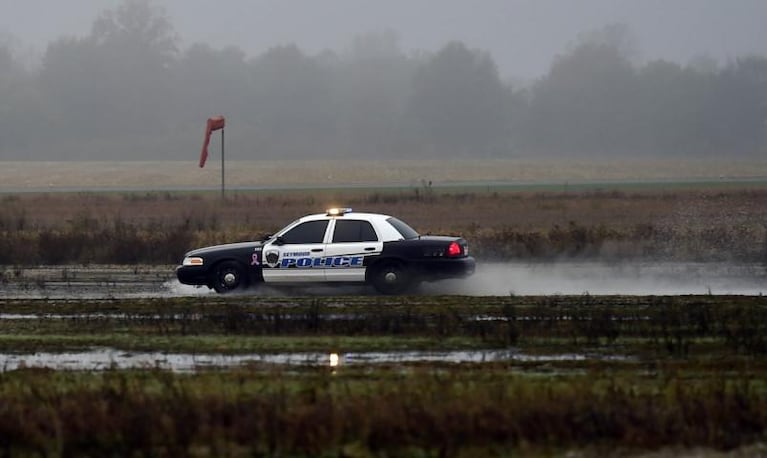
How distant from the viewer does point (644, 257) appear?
2822cm

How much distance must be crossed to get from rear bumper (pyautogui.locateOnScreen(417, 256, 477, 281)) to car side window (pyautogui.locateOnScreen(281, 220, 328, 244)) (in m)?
1.62

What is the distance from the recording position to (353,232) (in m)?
21.0

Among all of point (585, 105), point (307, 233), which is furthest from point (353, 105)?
point (307, 233)

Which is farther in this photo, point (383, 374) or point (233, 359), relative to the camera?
point (233, 359)

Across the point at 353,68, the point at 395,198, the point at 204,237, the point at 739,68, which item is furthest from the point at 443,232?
the point at 353,68

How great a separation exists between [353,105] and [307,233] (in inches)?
4443

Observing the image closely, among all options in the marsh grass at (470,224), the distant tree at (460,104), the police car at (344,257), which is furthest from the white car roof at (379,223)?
the distant tree at (460,104)

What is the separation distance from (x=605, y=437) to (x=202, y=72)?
13112 centimetres

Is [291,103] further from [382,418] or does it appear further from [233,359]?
[382,418]

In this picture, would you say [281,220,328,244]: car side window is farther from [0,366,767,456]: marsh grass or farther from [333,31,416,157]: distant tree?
[333,31,416,157]: distant tree

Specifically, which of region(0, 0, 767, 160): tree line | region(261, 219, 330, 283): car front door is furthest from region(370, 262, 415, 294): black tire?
region(0, 0, 767, 160): tree line

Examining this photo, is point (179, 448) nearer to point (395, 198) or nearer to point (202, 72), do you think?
point (395, 198)

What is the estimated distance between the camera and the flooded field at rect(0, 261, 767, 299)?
21531 mm

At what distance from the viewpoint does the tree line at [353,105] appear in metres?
122
